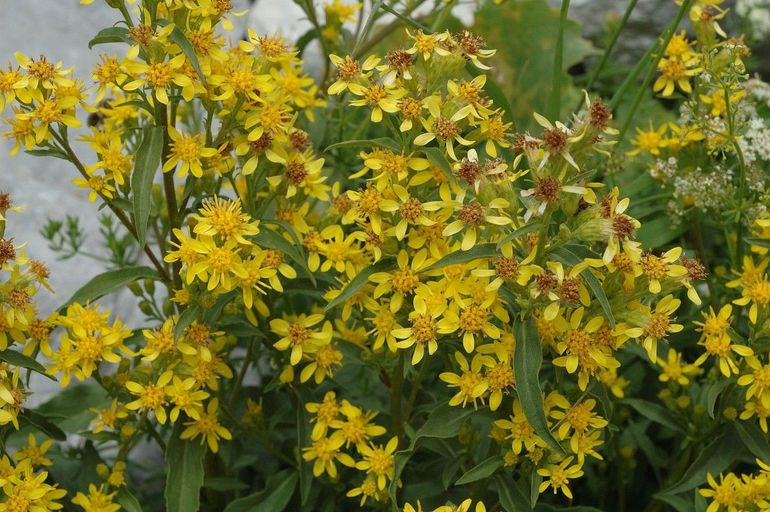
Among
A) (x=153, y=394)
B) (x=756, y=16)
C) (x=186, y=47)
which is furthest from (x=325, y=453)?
(x=756, y=16)

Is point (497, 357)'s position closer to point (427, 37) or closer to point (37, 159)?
point (427, 37)

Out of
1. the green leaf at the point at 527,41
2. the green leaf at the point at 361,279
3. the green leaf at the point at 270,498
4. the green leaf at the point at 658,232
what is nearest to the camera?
the green leaf at the point at 361,279

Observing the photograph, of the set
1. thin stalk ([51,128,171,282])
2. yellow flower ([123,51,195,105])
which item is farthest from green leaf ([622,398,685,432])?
yellow flower ([123,51,195,105])

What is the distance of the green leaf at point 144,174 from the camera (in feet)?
6.91

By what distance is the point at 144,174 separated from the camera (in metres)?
2.16

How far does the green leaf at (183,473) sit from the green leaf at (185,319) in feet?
1.16

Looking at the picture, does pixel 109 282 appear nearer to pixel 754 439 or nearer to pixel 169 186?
pixel 169 186

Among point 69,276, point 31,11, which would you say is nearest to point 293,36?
point 31,11

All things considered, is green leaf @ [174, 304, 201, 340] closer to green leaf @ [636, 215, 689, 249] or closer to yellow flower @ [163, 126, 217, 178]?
yellow flower @ [163, 126, 217, 178]

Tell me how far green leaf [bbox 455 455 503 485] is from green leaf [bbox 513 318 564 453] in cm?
22

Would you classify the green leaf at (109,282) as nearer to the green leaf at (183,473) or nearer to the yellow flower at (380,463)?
the green leaf at (183,473)

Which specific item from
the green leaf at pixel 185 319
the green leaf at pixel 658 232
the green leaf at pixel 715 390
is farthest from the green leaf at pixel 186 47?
the green leaf at pixel 658 232

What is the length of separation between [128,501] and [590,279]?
1313 mm

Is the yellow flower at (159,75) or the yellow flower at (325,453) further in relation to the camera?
the yellow flower at (325,453)
